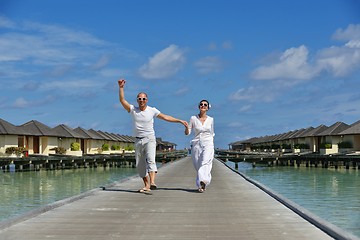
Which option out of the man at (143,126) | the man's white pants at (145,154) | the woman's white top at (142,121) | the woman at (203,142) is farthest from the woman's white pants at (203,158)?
the woman's white top at (142,121)

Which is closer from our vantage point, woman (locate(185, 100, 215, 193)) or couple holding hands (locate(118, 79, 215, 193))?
couple holding hands (locate(118, 79, 215, 193))

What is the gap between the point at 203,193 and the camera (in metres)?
9.84

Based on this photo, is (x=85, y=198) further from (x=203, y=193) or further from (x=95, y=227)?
(x=95, y=227)

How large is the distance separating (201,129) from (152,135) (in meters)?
0.98

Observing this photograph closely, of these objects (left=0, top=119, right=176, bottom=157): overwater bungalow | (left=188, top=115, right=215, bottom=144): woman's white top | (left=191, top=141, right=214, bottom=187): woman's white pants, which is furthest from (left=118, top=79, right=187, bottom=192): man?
(left=0, top=119, right=176, bottom=157): overwater bungalow

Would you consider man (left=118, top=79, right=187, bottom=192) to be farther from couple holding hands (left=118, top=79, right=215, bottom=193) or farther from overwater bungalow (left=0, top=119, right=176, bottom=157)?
overwater bungalow (left=0, top=119, right=176, bottom=157)

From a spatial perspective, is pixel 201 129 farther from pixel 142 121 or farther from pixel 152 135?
pixel 142 121

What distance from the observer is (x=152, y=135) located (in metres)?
9.45

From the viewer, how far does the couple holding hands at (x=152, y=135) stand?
30.7 ft

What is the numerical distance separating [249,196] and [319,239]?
412 cm

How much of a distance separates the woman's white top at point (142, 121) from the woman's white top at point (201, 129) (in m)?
0.82

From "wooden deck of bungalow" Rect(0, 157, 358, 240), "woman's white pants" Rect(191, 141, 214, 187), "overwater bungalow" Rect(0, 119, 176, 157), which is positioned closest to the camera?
"wooden deck of bungalow" Rect(0, 157, 358, 240)

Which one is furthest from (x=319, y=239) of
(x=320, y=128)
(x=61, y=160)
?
(x=320, y=128)

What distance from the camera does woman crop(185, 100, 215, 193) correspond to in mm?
9709
